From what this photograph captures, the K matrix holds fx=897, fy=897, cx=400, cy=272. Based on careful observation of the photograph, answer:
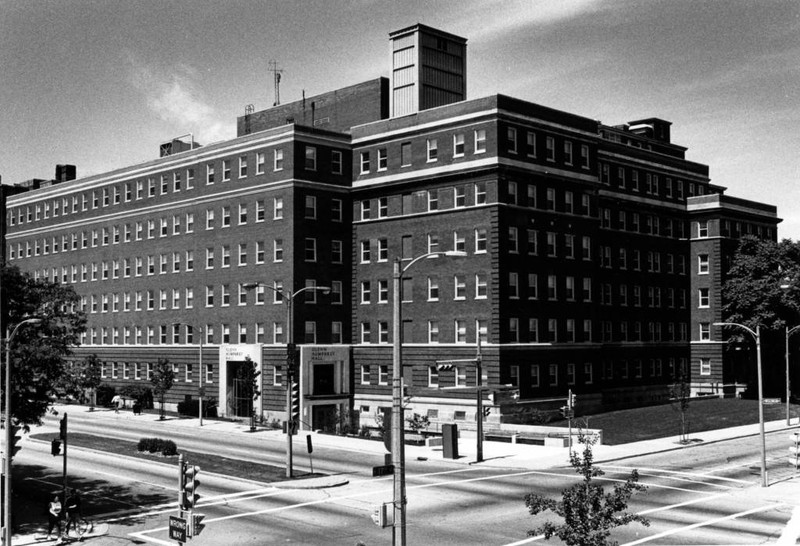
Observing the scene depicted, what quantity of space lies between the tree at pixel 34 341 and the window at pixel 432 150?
36.7m

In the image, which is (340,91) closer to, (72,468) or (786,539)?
(72,468)

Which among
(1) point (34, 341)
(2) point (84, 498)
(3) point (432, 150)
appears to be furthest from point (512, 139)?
(2) point (84, 498)

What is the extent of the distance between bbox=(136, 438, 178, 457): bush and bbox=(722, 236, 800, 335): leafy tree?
174 feet

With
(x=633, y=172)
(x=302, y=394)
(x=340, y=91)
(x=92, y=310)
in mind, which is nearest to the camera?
(x=302, y=394)

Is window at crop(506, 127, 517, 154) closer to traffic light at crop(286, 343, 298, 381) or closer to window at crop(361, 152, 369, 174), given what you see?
window at crop(361, 152, 369, 174)

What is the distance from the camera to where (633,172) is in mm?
88375

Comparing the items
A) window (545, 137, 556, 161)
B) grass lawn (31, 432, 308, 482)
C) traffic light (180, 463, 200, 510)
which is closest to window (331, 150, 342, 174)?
window (545, 137, 556, 161)

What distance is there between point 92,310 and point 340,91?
3890 centimetres

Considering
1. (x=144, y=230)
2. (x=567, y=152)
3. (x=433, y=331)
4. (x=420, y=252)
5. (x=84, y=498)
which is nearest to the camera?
(x=84, y=498)

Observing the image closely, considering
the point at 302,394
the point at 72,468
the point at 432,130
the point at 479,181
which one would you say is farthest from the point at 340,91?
the point at 72,468

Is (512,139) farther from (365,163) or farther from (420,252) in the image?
(365,163)

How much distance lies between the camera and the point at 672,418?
6962 centimetres

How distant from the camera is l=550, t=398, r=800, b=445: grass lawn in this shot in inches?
2441

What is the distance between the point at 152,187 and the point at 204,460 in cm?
4747
